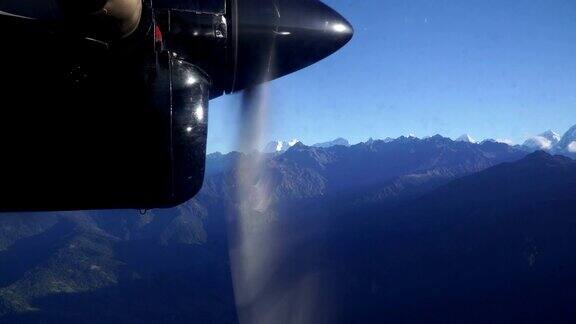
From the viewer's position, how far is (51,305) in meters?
178

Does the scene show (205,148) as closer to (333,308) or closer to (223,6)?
(223,6)

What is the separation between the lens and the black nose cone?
16.4 ft

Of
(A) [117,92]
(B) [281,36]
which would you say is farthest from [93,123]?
(B) [281,36]

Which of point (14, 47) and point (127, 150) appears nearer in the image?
Answer: point (14, 47)

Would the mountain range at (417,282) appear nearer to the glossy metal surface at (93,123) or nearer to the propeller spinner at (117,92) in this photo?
the propeller spinner at (117,92)

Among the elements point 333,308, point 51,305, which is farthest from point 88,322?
point 333,308

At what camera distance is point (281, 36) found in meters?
5.26

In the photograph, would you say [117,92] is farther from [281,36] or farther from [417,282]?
[417,282]

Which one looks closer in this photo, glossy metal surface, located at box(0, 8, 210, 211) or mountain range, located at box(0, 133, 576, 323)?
glossy metal surface, located at box(0, 8, 210, 211)

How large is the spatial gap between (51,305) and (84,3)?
220m

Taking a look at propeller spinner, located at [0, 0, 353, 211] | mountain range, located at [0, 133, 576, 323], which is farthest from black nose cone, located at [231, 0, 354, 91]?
mountain range, located at [0, 133, 576, 323]

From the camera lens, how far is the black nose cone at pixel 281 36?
4988mm

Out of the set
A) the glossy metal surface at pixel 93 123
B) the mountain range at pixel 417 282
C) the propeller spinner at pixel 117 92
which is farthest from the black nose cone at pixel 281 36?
the mountain range at pixel 417 282

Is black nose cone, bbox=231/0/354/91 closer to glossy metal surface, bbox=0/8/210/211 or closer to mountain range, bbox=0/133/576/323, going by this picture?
glossy metal surface, bbox=0/8/210/211
